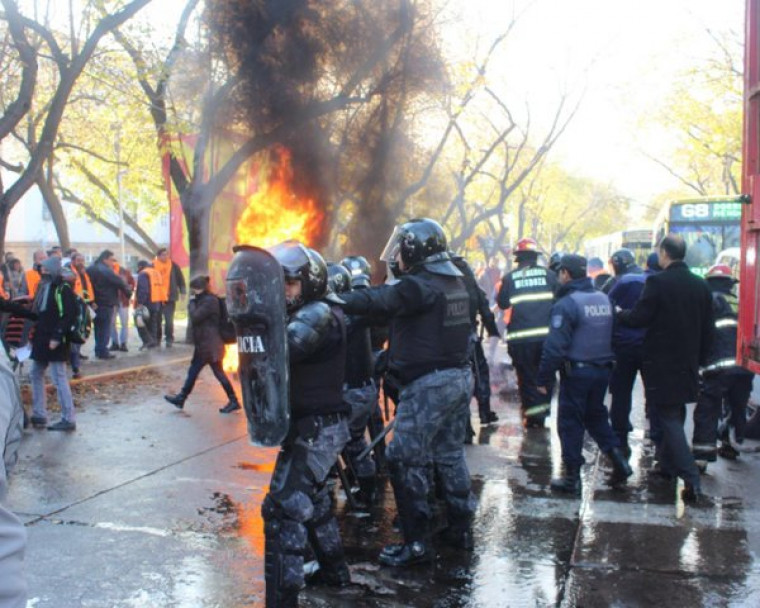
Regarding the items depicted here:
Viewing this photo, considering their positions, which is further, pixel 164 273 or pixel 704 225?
pixel 704 225

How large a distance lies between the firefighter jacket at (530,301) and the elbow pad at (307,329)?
484cm

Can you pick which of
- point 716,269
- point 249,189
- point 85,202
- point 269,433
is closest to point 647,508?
point 716,269

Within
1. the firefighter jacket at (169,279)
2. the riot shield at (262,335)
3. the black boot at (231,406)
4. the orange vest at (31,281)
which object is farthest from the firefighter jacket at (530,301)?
the firefighter jacket at (169,279)

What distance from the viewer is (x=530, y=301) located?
842cm

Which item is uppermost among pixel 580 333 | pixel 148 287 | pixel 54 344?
pixel 148 287

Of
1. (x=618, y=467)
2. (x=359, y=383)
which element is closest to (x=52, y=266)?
(x=359, y=383)

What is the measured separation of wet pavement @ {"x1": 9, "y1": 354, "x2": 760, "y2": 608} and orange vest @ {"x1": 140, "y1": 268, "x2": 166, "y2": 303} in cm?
731

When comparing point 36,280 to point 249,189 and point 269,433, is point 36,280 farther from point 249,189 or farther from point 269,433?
point 269,433

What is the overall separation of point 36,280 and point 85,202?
45.7 feet

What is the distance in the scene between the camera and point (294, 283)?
3.91 m

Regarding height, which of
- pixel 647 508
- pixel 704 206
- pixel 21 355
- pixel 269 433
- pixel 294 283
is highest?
pixel 704 206

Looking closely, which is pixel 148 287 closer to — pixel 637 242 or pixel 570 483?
pixel 570 483

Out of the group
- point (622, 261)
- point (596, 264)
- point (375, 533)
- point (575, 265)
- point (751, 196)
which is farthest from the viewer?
point (596, 264)

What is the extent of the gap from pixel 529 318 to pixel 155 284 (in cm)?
847
